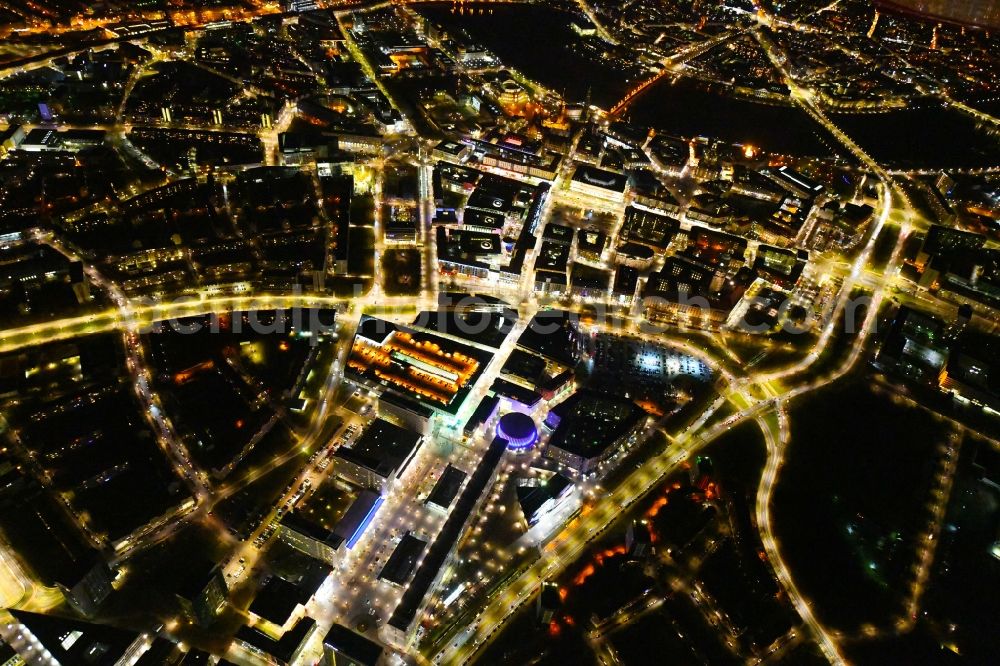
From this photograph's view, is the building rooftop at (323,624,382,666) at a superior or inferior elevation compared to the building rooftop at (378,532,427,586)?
inferior

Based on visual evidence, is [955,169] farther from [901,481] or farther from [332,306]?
[332,306]

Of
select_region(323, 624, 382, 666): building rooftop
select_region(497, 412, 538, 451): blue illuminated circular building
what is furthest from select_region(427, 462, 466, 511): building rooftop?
select_region(323, 624, 382, 666): building rooftop

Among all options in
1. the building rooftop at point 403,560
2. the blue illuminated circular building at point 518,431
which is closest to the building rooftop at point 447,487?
the building rooftop at point 403,560

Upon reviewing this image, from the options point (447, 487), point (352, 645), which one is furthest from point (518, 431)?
point (352, 645)

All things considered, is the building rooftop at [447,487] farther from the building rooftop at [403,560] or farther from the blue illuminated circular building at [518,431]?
the blue illuminated circular building at [518,431]

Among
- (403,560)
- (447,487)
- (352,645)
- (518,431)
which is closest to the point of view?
(352,645)

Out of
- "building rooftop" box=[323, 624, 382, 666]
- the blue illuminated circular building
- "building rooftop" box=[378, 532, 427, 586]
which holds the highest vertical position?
the blue illuminated circular building

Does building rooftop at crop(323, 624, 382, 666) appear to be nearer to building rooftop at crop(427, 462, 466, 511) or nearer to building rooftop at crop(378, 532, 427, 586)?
building rooftop at crop(378, 532, 427, 586)

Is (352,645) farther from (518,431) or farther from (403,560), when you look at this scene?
(518,431)

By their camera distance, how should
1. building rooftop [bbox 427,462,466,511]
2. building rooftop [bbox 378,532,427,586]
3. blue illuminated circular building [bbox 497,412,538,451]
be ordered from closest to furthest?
building rooftop [bbox 378,532,427,586] < building rooftop [bbox 427,462,466,511] < blue illuminated circular building [bbox 497,412,538,451]

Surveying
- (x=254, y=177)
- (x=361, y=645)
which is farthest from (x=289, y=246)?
(x=361, y=645)
